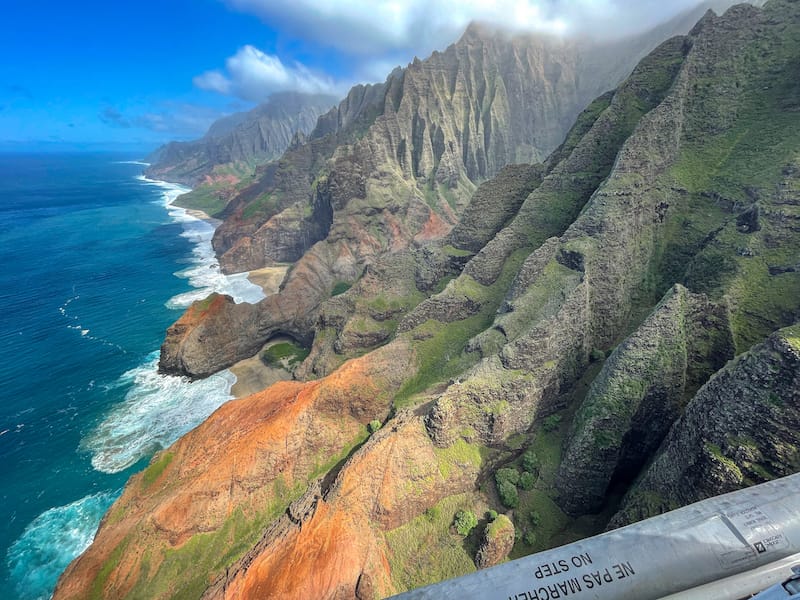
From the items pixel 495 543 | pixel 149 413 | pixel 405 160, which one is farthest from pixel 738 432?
pixel 405 160

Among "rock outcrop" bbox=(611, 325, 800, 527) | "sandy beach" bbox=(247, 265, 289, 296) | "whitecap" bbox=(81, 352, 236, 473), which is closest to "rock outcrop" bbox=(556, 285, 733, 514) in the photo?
"rock outcrop" bbox=(611, 325, 800, 527)

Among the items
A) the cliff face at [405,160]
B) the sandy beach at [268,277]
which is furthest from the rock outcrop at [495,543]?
the sandy beach at [268,277]

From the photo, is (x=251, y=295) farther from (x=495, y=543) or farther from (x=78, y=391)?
(x=495, y=543)

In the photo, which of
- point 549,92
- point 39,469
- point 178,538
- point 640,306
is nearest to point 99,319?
point 39,469

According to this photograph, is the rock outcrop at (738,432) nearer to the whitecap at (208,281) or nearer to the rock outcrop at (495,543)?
the rock outcrop at (495,543)

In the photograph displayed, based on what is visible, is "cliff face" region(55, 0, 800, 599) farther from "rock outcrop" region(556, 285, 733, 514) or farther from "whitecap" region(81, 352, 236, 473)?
"whitecap" region(81, 352, 236, 473)

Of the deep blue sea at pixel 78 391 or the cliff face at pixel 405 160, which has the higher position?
the cliff face at pixel 405 160
